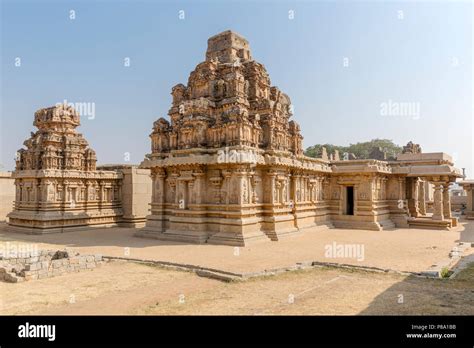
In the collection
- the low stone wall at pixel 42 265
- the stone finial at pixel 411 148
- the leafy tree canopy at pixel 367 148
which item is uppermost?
the leafy tree canopy at pixel 367 148

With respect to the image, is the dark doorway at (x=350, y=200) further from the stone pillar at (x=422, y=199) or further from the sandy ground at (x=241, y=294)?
the sandy ground at (x=241, y=294)

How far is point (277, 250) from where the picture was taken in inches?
503

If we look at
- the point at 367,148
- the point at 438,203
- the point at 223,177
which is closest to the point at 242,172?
Answer: the point at 223,177

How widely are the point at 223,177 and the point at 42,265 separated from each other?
7.85 metres

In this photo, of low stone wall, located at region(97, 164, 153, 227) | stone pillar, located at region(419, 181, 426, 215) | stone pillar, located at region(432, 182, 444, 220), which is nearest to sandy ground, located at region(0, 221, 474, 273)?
stone pillar, located at region(432, 182, 444, 220)

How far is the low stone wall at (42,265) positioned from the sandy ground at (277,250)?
5.28 feet

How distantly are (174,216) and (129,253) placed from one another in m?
4.34

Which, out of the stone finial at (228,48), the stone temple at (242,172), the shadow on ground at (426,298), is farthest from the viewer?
the stone finial at (228,48)

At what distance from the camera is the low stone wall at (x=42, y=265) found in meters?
8.66

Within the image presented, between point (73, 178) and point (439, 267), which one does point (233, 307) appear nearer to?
point (439, 267)

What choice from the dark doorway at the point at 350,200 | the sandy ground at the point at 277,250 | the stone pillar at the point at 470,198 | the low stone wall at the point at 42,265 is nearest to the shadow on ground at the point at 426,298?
the sandy ground at the point at 277,250

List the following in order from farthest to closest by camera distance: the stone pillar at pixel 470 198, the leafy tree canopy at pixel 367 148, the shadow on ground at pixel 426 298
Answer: the leafy tree canopy at pixel 367 148 → the stone pillar at pixel 470 198 → the shadow on ground at pixel 426 298

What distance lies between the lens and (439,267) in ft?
30.8
